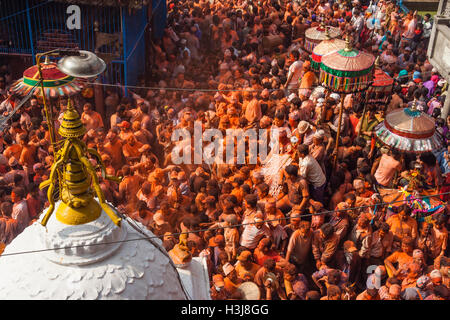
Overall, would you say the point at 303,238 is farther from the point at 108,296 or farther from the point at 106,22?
the point at 106,22

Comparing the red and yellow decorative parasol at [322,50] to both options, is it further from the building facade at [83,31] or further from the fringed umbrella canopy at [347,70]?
the building facade at [83,31]

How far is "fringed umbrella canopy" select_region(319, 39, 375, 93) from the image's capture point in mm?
9383

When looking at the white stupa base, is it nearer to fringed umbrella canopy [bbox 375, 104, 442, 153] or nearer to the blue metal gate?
fringed umbrella canopy [bbox 375, 104, 442, 153]

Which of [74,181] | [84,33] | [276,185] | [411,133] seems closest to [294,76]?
[411,133]

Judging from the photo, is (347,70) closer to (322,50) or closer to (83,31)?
(322,50)

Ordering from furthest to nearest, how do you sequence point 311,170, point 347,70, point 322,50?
point 322,50, point 347,70, point 311,170

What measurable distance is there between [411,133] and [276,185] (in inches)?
96.3

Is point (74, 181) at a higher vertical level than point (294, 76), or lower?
higher

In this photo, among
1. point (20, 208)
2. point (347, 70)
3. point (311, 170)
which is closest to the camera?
point (20, 208)

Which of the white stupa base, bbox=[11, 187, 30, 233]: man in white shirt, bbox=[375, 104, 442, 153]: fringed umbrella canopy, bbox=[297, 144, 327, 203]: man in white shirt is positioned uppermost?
the white stupa base

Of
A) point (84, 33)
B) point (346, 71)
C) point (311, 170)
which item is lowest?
point (311, 170)

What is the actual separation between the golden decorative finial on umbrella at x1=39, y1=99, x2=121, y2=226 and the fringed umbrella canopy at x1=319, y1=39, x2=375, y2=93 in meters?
6.79

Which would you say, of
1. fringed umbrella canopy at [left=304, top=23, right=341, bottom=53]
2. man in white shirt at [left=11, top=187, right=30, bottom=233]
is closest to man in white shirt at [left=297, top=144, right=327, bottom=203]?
man in white shirt at [left=11, top=187, right=30, bottom=233]

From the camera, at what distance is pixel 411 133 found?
28.1 ft
